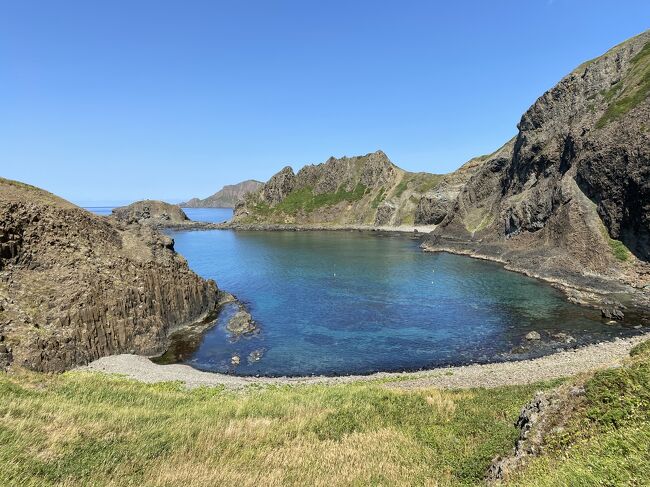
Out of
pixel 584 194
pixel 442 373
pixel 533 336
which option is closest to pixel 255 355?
pixel 442 373

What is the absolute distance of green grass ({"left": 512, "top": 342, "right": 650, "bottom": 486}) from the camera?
9.24m

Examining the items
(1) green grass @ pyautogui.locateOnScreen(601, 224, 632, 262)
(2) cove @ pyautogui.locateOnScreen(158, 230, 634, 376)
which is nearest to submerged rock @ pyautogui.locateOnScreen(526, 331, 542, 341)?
(2) cove @ pyautogui.locateOnScreen(158, 230, 634, 376)

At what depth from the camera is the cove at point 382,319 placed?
136 feet

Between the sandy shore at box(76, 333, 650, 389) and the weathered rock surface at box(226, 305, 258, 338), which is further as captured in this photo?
the weathered rock surface at box(226, 305, 258, 338)

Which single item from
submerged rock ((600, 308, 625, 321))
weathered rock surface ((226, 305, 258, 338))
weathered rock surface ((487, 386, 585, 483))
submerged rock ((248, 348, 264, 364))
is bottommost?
submerged rock ((248, 348, 264, 364))

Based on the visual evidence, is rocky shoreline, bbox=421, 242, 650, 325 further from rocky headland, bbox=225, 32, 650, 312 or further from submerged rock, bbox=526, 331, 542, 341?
submerged rock, bbox=526, 331, 542, 341

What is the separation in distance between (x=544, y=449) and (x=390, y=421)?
755cm

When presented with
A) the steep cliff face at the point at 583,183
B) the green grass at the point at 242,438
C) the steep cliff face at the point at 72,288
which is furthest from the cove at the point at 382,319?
the green grass at the point at 242,438

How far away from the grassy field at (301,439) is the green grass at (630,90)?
82649 millimetres

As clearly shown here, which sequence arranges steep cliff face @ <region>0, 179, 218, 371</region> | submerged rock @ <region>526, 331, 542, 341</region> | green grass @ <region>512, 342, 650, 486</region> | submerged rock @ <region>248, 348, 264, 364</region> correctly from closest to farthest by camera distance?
green grass @ <region>512, 342, 650, 486</region> < steep cliff face @ <region>0, 179, 218, 371</region> < submerged rock @ <region>248, 348, 264, 364</region> < submerged rock @ <region>526, 331, 542, 341</region>

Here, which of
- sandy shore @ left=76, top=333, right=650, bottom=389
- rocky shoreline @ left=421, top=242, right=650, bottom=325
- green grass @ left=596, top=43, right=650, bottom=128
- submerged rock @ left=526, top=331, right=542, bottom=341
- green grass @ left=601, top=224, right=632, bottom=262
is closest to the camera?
sandy shore @ left=76, top=333, right=650, bottom=389

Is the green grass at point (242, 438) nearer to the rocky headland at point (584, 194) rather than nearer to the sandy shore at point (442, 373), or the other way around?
the sandy shore at point (442, 373)

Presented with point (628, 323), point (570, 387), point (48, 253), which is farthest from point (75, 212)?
point (628, 323)

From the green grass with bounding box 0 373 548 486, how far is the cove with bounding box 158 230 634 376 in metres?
19.0
